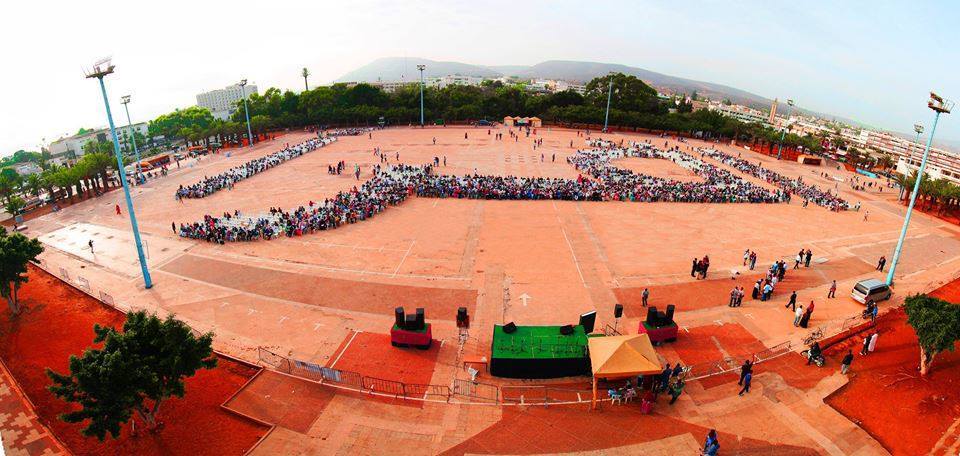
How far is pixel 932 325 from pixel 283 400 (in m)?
21.9

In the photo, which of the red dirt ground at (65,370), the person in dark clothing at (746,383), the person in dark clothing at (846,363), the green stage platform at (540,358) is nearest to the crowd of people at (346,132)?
the red dirt ground at (65,370)

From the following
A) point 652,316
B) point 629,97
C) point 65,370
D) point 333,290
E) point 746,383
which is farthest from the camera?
point 629,97

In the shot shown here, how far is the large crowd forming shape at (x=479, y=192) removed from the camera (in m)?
31.0

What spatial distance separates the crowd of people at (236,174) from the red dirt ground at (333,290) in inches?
686

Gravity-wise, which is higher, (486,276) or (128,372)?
(128,372)

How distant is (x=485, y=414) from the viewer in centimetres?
1468

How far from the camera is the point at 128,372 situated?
12.0 metres

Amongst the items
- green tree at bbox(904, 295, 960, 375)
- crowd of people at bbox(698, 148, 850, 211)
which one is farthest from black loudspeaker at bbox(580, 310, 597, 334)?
→ crowd of people at bbox(698, 148, 850, 211)

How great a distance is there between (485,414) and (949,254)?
113ft

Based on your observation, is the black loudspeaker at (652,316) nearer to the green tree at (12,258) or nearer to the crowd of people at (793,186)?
the green tree at (12,258)

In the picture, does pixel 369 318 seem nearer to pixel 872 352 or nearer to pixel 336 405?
pixel 336 405

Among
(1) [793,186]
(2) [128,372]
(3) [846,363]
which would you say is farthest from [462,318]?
(1) [793,186]

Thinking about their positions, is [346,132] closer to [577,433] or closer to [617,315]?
[617,315]

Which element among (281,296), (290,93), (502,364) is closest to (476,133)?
(290,93)
